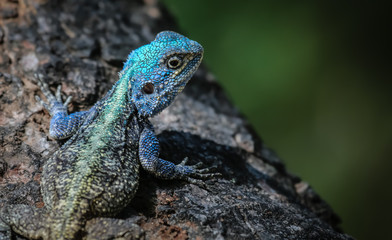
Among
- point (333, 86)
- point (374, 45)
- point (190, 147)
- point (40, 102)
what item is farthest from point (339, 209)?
point (40, 102)

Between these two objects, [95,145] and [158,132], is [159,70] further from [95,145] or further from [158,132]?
[95,145]

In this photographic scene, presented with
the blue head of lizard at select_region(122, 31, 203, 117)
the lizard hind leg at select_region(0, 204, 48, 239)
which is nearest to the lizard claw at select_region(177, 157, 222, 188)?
the blue head of lizard at select_region(122, 31, 203, 117)

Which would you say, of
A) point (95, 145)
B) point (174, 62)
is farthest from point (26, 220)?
point (174, 62)

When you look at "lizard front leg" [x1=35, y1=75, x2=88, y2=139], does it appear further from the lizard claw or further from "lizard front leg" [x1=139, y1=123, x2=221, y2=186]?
the lizard claw

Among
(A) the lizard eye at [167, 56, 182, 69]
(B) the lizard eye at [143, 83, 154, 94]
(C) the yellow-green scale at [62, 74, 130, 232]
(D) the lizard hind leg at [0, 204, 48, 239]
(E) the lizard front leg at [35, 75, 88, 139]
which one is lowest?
(D) the lizard hind leg at [0, 204, 48, 239]

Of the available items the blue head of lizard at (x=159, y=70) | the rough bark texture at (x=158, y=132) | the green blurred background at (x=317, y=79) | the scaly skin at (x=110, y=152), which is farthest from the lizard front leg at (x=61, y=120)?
the green blurred background at (x=317, y=79)

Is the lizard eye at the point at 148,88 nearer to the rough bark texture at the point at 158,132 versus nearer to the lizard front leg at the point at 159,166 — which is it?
the lizard front leg at the point at 159,166
